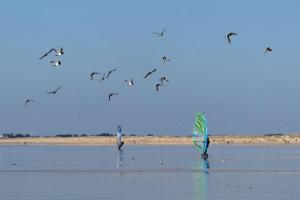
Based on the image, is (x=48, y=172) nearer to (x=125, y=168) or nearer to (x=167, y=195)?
(x=125, y=168)

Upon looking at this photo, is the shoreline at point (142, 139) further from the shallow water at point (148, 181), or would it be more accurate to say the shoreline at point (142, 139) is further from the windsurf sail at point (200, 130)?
the shallow water at point (148, 181)

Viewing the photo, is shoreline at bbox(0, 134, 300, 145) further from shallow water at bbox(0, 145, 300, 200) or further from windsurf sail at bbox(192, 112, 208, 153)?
shallow water at bbox(0, 145, 300, 200)

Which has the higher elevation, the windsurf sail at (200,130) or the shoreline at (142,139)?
the shoreline at (142,139)

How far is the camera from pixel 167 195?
40.2 metres

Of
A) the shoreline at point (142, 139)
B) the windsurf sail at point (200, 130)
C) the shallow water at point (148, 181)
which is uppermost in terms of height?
the shoreline at point (142, 139)

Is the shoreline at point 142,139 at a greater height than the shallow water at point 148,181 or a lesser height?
greater

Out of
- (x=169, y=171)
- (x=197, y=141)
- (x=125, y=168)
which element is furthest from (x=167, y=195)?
(x=197, y=141)

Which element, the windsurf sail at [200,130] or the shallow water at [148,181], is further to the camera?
the windsurf sail at [200,130]

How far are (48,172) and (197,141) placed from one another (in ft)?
104

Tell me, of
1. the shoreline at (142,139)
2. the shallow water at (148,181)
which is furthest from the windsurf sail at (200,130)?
the shoreline at (142,139)

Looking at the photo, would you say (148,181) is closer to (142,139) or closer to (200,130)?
(200,130)

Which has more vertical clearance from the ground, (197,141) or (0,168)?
(197,141)

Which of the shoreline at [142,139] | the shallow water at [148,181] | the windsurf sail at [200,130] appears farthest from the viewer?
the shoreline at [142,139]

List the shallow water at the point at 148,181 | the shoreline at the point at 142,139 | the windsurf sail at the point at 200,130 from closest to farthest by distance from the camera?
the shallow water at the point at 148,181 < the windsurf sail at the point at 200,130 < the shoreline at the point at 142,139
